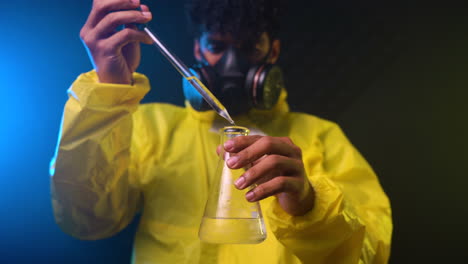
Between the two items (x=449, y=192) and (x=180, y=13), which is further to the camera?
(x=449, y=192)

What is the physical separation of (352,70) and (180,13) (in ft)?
2.79

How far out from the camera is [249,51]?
1.28 metres

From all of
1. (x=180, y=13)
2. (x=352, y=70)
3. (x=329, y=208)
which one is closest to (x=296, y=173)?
(x=329, y=208)

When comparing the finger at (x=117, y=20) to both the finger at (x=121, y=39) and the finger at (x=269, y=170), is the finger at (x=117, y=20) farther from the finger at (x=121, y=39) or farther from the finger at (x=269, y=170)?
the finger at (x=269, y=170)

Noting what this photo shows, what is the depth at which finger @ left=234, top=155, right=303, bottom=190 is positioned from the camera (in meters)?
0.72

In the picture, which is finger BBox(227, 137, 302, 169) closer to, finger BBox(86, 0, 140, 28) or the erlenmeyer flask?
the erlenmeyer flask

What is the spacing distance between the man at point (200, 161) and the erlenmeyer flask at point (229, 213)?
0.18 feet

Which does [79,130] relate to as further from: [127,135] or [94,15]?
[94,15]

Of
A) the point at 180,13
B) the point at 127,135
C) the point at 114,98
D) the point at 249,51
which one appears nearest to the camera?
the point at 114,98

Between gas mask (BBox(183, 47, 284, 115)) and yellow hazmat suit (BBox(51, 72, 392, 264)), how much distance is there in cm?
14

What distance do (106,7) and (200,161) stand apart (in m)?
0.59

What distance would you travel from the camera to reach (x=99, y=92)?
3.04 ft

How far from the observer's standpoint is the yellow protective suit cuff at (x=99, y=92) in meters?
0.92

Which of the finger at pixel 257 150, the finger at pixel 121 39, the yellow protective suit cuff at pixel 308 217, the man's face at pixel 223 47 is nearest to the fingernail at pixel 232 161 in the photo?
the finger at pixel 257 150
